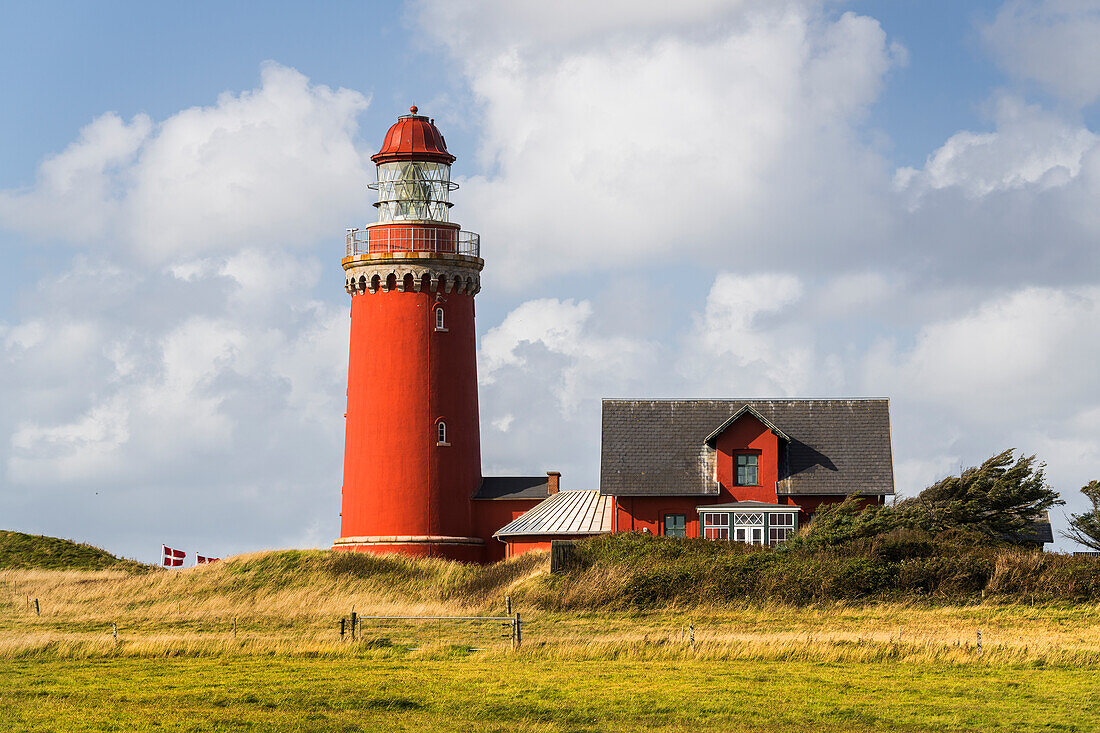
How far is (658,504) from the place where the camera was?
149 ft

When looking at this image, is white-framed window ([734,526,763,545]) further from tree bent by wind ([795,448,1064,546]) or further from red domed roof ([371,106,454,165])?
red domed roof ([371,106,454,165])

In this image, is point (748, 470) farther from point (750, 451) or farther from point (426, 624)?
point (426, 624)

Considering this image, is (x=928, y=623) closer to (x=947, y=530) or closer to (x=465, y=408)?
(x=947, y=530)

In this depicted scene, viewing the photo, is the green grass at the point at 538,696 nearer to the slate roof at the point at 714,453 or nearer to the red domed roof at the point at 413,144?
the slate roof at the point at 714,453

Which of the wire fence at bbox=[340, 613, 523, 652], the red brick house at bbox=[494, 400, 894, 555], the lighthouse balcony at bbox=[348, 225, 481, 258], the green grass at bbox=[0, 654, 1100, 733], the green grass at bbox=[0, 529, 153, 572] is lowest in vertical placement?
the green grass at bbox=[0, 654, 1100, 733]

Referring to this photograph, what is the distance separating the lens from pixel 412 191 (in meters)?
49.0

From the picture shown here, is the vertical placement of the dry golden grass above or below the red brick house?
below

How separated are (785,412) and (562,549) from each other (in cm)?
1210

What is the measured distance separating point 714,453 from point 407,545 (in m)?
10.6

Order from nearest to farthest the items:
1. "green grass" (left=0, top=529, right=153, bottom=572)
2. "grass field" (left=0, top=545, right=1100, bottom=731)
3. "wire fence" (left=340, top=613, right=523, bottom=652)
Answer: "grass field" (left=0, top=545, right=1100, bottom=731) < "wire fence" (left=340, top=613, right=523, bottom=652) < "green grass" (left=0, top=529, right=153, bottom=572)

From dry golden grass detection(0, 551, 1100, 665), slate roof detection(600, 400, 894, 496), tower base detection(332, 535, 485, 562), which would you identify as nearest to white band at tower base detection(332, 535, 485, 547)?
tower base detection(332, 535, 485, 562)

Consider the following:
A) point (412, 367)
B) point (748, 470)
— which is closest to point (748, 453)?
point (748, 470)

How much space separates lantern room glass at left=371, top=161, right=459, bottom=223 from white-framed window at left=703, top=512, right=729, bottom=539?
14084 mm

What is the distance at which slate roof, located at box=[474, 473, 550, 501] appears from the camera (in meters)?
49.5
